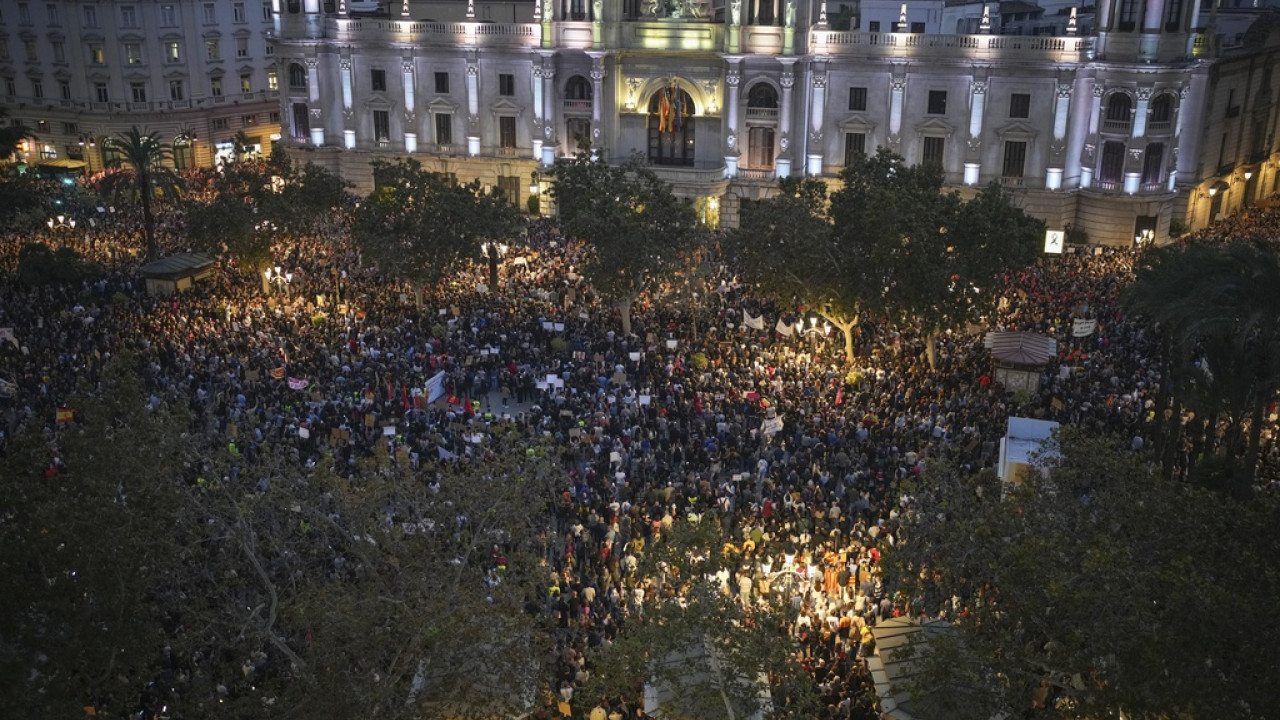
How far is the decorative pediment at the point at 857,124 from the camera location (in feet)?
205

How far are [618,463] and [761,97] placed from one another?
36.1 meters

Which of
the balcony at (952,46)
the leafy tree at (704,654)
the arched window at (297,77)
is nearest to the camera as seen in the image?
the leafy tree at (704,654)

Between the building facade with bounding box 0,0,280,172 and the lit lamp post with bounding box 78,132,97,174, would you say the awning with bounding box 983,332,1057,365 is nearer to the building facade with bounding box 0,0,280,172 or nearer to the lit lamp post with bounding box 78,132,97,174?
the building facade with bounding box 0,0,280,172

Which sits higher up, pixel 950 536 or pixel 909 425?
pixel 950 536

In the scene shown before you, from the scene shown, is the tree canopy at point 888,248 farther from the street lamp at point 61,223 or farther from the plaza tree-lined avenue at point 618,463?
the street lamp at point 61,223

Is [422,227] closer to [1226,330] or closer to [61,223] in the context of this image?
[61,223]

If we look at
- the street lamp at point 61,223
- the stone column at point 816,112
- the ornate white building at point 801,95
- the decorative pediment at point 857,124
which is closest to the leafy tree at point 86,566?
the ornate white building at point 801,95

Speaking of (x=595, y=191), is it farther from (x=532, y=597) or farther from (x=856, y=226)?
(x=532, y=597)

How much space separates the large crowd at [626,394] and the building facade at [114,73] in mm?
28204

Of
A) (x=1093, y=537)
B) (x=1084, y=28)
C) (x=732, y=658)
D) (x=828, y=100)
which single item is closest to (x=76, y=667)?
(x=732, y=658)

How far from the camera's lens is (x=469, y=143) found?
6944cm

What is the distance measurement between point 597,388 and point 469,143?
33.9 metres

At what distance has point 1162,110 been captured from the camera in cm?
5731

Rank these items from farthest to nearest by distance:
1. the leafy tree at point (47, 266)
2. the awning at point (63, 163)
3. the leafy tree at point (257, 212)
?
the awning at point (63, 163) < the leafy tree at point (257, 212) < the leafy tree at point (47, 266)
